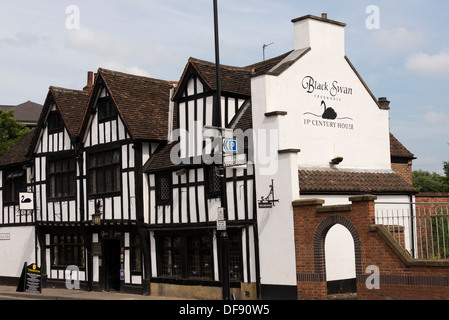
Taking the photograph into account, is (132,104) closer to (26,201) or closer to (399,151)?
(26,201)

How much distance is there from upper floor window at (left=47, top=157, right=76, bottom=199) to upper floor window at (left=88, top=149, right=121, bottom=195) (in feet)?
4.16

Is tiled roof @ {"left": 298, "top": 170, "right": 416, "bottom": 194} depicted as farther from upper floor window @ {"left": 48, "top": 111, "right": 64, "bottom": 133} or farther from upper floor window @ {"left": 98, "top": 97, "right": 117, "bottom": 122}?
upper floor window @ {"left": 48, "top": 111, "right": 64, "bottom": 133}

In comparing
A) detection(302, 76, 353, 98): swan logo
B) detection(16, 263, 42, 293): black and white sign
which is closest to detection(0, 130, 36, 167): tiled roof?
detection(16, 263, 42, 293): black and white sign

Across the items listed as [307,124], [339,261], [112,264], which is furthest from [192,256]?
[307,124]

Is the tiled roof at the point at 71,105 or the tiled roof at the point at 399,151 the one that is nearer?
the tiled roof at the point at 71,105

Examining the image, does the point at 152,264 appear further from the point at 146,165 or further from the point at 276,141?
the point at 276,141

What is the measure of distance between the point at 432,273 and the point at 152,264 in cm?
1138

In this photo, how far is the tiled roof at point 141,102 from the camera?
79.9ft

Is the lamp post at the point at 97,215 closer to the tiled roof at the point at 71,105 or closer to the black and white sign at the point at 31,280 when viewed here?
the black and white sign at the point at 31,280

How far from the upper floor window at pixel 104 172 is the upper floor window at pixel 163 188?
2004 mm

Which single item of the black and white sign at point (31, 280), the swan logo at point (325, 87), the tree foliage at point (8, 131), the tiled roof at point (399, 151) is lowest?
the black and white sign at point (31, 280)

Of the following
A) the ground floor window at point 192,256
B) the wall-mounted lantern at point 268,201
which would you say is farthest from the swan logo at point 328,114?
the ground floor window at point 192,256

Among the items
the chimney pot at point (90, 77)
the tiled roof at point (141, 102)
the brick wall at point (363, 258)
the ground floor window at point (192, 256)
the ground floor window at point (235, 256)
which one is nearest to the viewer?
the brick wall at point (363, 258)

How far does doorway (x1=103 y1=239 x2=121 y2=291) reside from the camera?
86.0ft
